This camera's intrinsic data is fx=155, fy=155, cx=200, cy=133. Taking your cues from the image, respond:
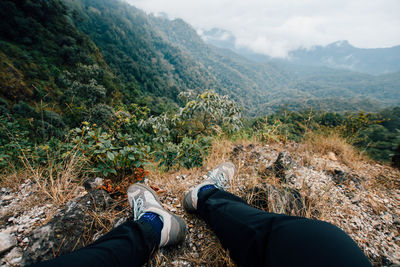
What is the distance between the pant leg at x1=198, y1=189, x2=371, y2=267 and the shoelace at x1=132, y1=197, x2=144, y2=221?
0.66 metres

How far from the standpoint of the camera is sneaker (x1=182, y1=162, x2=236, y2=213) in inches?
60.1

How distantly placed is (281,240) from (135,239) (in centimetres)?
95

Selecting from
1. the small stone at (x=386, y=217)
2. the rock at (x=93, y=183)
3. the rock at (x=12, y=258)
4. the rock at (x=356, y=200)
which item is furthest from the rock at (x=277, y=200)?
the rock at (x=12, y=258)

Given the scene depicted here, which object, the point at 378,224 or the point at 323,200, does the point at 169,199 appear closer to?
the point at 323,200

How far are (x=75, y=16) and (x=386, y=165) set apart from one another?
181 ft

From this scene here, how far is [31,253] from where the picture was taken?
1039mm

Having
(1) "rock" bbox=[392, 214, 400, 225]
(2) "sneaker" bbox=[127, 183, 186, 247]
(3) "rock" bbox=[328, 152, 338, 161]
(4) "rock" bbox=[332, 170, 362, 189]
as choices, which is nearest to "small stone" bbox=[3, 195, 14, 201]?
(2) "sneaker" bbox=[127, 183, 186, 247]

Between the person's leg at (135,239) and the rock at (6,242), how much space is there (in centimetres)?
56

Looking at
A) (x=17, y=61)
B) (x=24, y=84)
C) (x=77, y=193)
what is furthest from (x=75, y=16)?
(x=77, y=193)

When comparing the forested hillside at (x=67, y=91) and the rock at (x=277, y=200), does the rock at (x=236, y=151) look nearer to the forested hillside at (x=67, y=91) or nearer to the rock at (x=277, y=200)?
the forested hillside at (x=67, y=91)

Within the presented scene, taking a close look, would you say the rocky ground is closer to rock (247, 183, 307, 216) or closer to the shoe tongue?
rock (247, 183, 307, 216)

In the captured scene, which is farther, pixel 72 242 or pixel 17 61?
pixel 17 61

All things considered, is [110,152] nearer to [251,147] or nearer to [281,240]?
[281,240]

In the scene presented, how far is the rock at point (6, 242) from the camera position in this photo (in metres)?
1.07
